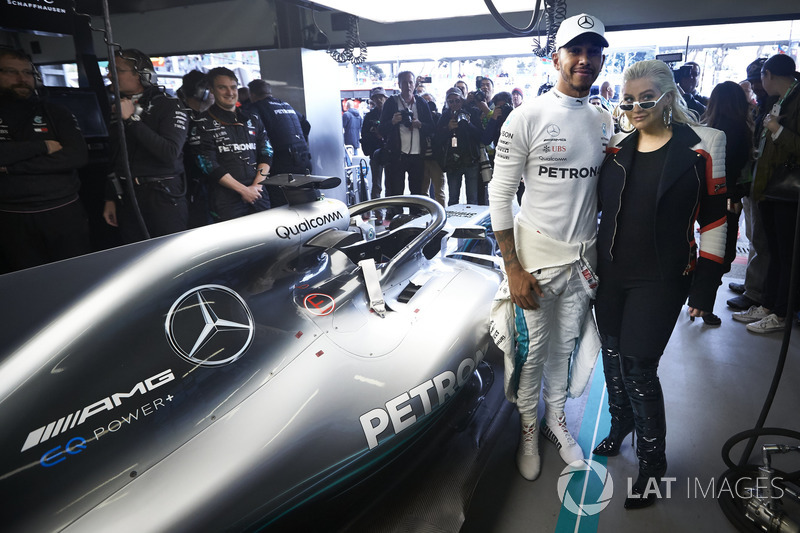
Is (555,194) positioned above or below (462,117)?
below

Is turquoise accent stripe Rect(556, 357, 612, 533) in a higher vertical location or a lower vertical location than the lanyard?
lower

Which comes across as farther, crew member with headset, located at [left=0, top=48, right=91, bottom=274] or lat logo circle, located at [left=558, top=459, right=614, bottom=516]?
crew member with headset, located at [left=0, top=48, right=91, bottom=274]

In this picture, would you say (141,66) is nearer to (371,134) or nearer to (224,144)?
(224,144)

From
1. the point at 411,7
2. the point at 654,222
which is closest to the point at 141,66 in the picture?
the point at 411,7

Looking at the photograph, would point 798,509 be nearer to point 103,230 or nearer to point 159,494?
point 159,494

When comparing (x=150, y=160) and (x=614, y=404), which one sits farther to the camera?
(x=150, y=160)

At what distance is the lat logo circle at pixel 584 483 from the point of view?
2020 mm

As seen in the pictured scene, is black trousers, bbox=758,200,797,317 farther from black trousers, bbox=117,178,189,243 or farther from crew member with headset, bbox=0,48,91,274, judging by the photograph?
crew member with headset, bbox=0,48,91,274

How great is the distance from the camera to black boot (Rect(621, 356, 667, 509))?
188 cm

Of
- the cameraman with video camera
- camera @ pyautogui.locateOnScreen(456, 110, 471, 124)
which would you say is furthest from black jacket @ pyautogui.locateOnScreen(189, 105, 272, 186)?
the cameraman with video camera

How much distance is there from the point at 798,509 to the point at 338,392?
191cm

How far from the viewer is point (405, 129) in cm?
624

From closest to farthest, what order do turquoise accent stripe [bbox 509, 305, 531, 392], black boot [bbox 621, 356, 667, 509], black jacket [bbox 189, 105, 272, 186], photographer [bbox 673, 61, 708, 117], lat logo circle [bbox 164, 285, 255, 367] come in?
lat logo circle [bbox 164, 285, 255, 367]
black boot [bbox 621, 356, 667, 509]
turquoise accent stripe [bbox 509, 305, 531, 392]
black jacket [bbox 189, 105, 272, 186]
photographer [bbox 673, 61, 708, 117]

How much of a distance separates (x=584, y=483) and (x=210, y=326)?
1739mm
